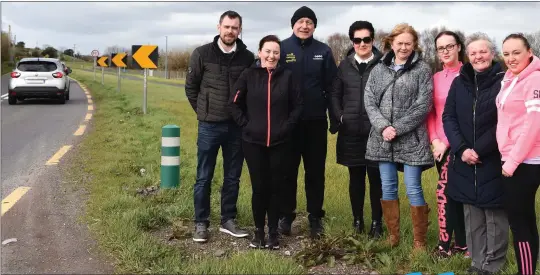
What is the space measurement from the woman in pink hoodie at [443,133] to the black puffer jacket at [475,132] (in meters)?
→ 0.27

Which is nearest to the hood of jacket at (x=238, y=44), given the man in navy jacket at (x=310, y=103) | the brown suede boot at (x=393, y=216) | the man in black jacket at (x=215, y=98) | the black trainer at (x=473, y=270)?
the man in black jacket at (x=215, y=98)

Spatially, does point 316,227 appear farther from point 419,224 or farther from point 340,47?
point 340,47

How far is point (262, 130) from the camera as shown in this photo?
451 centimetres

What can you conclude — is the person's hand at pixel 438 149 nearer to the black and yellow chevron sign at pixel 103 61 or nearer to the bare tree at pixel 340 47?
the bare tree at pixel 340 47

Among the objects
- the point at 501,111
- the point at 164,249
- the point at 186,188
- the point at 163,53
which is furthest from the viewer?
the point at 163,53

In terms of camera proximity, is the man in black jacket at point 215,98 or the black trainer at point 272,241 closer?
the black trainer at point 272,241

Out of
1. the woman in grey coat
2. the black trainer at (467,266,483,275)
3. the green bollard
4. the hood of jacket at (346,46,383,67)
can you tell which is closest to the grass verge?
the black trainer at (467,266,483,275)

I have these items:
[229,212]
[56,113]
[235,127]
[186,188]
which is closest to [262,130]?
[235,127]

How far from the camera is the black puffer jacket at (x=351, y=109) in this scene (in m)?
4.68

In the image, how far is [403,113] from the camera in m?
4.38

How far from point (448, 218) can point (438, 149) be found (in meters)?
0.55

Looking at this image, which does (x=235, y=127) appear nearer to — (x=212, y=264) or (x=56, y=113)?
(x=212, y=264)

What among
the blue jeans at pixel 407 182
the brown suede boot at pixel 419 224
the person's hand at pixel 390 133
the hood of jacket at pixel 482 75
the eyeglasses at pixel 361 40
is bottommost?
the brown suede boot at pixel 419 224

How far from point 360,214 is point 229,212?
1.17m
